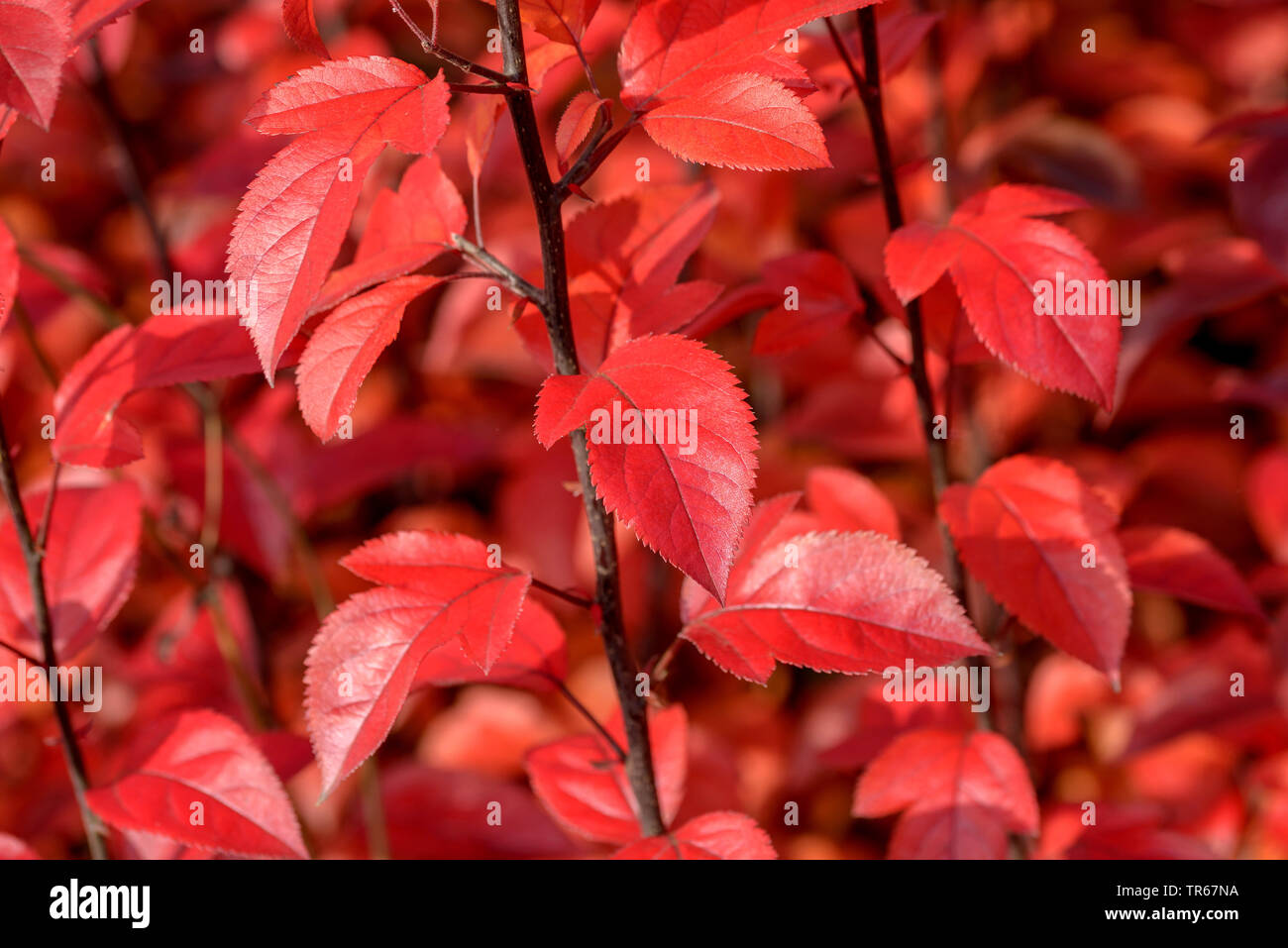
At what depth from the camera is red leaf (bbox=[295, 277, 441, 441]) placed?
23.9 inches

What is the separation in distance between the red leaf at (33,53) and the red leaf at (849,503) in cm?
61

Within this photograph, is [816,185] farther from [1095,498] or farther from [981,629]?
[1095,498]

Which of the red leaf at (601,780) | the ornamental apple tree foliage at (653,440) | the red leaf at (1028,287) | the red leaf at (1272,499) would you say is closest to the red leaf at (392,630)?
the ornamental apple tree foliage at (653,440)

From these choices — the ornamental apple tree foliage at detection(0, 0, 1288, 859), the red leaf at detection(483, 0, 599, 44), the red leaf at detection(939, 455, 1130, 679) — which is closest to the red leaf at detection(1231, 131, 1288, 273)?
the ornamental apple tree foliage at detection(0, 0, 1288, 859)

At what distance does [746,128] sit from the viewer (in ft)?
1.86

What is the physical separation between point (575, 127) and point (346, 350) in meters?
0.19

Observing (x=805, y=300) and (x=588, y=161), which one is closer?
(x=588, y=161)

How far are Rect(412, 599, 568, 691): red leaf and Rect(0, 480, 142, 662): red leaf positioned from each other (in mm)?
284

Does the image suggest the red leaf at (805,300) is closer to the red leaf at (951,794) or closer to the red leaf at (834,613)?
the red leaf at (834,613)

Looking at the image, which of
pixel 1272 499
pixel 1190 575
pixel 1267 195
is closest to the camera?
pixel 1190 575

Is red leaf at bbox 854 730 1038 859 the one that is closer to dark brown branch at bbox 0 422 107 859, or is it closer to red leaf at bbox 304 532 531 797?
red leaf at bbox 304 532 531 797
